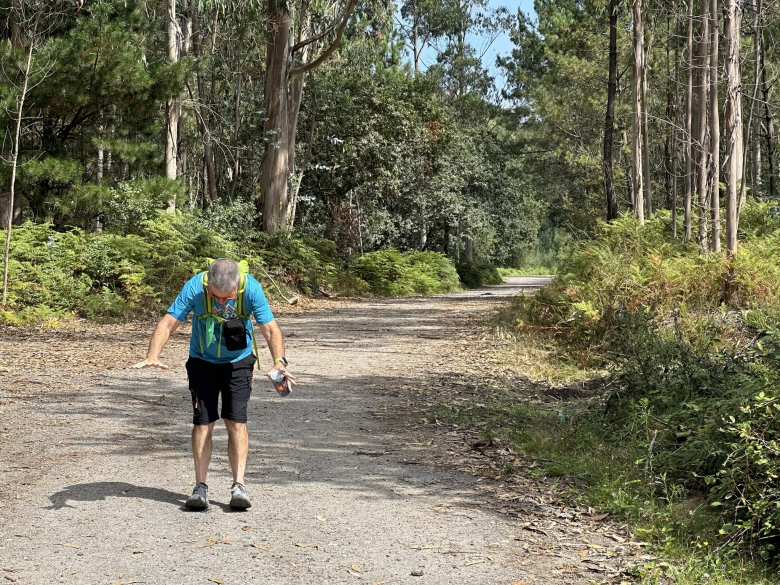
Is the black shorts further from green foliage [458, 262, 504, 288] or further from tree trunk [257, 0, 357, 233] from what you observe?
green foliage [458, 262, 504, 288]

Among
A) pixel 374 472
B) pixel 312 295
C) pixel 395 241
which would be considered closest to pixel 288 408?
pixel 374 472

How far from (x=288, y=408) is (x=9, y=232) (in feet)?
32.7

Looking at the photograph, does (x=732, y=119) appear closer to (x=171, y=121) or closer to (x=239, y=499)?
(x=239, y=499)

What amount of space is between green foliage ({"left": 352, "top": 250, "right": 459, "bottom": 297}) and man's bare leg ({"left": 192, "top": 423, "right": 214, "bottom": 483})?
2753cm

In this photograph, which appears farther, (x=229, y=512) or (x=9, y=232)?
(x=9, y=232)

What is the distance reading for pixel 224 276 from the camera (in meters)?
5.83

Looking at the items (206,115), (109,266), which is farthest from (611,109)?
(206,115)

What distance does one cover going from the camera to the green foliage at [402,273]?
34594mm

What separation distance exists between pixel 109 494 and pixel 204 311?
4.80 feet

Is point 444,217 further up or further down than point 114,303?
further up

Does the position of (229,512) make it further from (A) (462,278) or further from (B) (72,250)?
(A) (462,278)

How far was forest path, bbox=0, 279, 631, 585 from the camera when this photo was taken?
496cm

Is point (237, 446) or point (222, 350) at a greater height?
point (222, 350)

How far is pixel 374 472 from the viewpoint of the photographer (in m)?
7.16
